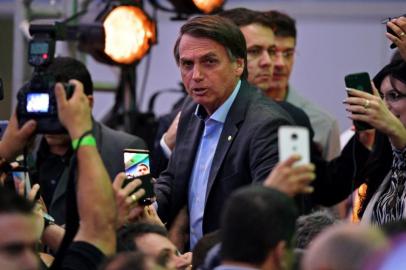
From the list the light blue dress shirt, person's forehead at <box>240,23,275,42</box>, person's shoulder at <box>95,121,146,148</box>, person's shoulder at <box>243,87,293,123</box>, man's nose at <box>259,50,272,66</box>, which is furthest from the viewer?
person's forehead at <box>240,23,275,42</box>

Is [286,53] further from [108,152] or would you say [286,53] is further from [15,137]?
[15,137]

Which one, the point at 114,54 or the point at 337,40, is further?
the point at 337,40

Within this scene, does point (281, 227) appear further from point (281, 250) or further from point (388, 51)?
point (388, 51)

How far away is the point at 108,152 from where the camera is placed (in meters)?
6.75

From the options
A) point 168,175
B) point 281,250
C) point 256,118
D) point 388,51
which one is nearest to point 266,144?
point 256,118

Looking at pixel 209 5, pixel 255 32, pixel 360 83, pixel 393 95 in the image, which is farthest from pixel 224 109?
pixel 209 5

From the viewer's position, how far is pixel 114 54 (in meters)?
7.96

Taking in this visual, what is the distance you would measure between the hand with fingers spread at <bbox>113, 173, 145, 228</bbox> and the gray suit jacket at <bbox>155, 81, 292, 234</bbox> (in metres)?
0.75

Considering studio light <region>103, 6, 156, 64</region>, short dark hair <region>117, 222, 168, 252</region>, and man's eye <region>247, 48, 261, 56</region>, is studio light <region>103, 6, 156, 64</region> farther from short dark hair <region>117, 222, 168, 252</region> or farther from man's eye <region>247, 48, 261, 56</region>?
short dark hair <region>117, 222, 168, 252</region>

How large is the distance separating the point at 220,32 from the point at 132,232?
4.20 feet

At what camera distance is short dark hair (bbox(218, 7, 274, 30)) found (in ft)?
25.1

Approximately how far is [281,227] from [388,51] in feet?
19.9

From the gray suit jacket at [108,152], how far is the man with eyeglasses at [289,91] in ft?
4.17

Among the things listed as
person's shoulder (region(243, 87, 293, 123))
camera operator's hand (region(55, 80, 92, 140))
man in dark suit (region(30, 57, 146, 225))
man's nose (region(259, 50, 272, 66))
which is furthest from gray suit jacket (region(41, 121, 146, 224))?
camera operator's hand (region(55, 80, 92, 140))
